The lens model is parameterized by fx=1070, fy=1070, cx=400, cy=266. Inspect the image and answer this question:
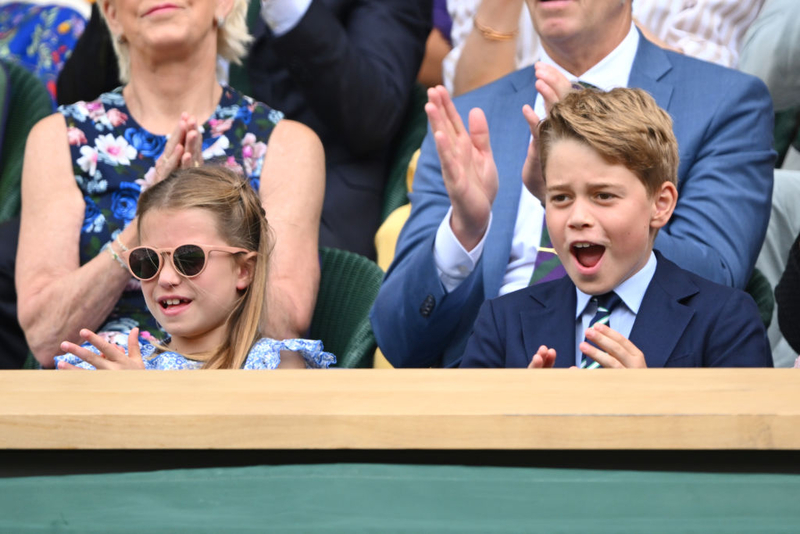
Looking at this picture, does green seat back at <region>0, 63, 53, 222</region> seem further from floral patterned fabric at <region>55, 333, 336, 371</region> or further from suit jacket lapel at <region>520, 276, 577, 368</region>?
suit jacket lapel at <region>520, 276, 577, 368</region>

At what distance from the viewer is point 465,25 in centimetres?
335

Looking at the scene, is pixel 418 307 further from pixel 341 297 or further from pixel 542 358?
pixel 542 358

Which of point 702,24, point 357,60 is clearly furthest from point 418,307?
point 702,24

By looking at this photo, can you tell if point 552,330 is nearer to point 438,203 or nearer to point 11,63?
point 438,203

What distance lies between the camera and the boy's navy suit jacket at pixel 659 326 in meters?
1.85

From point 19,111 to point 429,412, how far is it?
2651 mm

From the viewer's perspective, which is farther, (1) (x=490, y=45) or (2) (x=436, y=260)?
(1) (x=490, y=45)

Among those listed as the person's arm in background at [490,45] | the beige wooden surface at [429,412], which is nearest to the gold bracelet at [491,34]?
the person's arm in background at [490,45]

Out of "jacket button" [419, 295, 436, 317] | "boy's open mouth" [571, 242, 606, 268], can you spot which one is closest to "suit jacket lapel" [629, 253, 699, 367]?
"boy's open mouth" [571, 242, 606, 268]

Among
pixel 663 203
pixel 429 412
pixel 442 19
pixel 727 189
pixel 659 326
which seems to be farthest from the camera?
pixel 442 19

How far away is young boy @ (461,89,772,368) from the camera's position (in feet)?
6.12

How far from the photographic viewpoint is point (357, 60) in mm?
2953

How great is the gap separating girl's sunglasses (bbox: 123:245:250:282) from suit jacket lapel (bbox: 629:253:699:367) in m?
0.82

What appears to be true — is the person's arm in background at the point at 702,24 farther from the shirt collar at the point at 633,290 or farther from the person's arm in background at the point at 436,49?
the shirt collar at the point at 633,290
